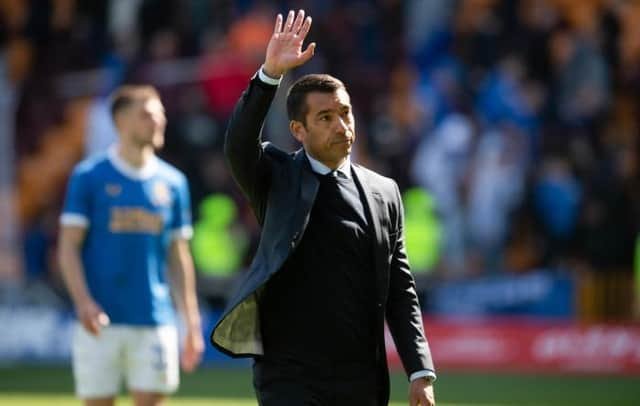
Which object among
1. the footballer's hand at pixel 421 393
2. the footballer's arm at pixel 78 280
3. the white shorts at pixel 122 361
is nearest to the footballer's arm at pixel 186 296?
the white shorts at pixel 122 361

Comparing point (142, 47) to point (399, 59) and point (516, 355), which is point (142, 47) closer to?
point (399, 59)

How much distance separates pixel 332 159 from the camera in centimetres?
563

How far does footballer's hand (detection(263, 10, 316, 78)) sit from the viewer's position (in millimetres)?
5270

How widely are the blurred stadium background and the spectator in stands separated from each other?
6062mm

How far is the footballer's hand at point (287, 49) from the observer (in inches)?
207

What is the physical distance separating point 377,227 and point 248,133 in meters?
0.73

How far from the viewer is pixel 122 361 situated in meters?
8.02

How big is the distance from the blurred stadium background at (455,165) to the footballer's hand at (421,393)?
853cm

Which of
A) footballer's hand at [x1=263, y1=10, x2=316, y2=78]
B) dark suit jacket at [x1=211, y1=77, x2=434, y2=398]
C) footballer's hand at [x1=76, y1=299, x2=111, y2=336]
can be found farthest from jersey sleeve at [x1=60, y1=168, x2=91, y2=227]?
footballer's hand at [x1=263, y1=10, x2=316, y2=78]

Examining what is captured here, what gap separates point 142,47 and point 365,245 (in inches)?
549

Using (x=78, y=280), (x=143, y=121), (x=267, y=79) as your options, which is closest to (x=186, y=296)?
(x=78, y=280)

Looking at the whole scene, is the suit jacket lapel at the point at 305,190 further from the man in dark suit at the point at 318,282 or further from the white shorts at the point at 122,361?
the white shorts at the point at 122,361

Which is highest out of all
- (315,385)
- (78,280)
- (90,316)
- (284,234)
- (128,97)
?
(128,97)

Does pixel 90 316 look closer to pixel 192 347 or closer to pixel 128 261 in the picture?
pixel 128 261
